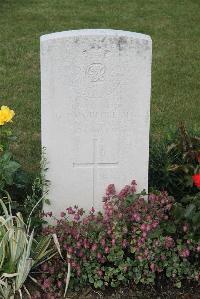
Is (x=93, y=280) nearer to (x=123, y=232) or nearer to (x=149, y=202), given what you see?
(x=123, y=232)

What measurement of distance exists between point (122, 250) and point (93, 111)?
926 millimetres

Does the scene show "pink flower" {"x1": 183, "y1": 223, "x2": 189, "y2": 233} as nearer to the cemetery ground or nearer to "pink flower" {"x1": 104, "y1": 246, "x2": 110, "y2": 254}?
the cemetery ground

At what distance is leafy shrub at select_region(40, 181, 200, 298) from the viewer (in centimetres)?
431

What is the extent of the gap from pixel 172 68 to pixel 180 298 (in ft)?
16.7

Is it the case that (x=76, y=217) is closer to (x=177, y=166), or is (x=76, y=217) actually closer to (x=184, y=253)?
(x=184, y=253)

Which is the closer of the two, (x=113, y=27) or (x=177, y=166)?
(x=177, y=166)

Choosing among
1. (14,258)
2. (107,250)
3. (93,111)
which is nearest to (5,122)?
(93,111)

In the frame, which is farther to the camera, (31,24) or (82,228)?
(31,24)

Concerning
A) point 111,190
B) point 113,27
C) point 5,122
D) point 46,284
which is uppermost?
point 113,27

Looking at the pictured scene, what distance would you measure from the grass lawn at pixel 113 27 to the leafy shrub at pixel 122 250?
131 centimetres

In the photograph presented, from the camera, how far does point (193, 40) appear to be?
34.1 ft

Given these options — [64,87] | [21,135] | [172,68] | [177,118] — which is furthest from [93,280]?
[172,68]

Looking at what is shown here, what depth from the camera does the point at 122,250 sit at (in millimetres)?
4363

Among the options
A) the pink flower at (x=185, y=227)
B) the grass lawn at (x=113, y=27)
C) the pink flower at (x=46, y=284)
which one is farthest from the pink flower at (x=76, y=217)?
the grass lawn at (x=113, y=27)
